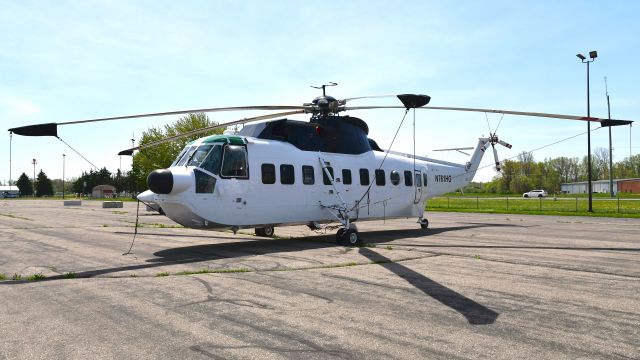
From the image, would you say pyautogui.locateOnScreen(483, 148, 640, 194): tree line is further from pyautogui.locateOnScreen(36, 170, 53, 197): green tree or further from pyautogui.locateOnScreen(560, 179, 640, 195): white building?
pyautogui.locateOnScreen(36, 170, 53, 197): green tree

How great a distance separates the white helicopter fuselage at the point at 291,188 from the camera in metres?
13.7

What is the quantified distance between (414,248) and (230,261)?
5764 mm

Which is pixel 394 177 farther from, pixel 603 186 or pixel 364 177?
pixel 603 186

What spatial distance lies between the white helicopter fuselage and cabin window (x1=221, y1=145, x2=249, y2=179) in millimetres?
35

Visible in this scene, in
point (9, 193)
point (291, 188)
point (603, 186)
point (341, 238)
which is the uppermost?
point (9, 193)

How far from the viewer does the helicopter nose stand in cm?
1277

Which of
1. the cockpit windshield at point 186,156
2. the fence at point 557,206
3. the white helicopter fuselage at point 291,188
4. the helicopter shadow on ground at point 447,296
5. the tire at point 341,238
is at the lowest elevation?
the fence at point 557,206

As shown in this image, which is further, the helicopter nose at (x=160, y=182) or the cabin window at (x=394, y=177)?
the cabin window at (x=394, y=177)

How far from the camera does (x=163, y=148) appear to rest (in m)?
60.7

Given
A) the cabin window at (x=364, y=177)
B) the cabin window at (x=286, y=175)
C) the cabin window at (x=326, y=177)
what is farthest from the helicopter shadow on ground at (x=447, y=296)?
the cabin window at (x=364, y=177)

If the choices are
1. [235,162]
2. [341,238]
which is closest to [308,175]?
[341,238]

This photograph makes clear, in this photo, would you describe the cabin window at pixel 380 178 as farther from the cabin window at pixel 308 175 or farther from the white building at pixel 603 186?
the white building at pixel 603 186

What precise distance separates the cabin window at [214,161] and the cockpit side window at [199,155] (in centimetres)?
13

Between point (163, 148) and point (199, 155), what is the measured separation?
49.4 m
